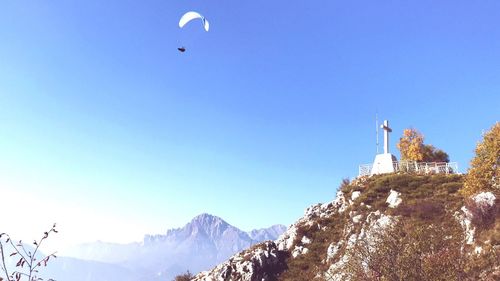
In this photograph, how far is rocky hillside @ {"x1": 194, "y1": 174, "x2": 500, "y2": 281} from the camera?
23.6 metres

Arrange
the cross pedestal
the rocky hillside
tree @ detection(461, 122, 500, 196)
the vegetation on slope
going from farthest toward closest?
1. the cross pedestal
2. tree @ detection(461, 122, 500, 196)
3. the rocky hillside
4. the vegetation on slope

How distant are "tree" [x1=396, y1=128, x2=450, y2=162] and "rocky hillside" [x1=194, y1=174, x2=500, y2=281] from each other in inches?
597

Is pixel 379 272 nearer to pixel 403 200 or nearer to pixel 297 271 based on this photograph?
pixel 297 271

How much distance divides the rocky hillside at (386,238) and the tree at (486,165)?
2.02m

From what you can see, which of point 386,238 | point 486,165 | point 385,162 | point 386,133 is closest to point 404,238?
point 386,238

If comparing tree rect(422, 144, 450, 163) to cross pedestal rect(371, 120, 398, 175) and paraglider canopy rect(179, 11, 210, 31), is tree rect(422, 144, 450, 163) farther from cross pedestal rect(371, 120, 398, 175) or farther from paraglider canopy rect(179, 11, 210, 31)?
paraglider canopy rect(179, 11, 210, 31)

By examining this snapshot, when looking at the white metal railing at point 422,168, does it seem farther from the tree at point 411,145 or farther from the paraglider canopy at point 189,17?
→ the paraglider canopy at point 189,17

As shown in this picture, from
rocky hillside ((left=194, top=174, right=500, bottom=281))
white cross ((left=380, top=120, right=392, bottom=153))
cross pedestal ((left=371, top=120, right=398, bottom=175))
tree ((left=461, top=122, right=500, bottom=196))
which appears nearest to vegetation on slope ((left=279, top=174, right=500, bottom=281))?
rocky hillside ((left=194, top=174, right=500, bottom=281))

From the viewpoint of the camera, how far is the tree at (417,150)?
241 ft

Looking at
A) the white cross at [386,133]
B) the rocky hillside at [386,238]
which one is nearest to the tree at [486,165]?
the rocky hillside at [386,238]

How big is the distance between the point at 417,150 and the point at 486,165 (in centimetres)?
3336

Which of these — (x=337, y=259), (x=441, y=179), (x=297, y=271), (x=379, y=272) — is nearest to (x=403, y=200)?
(x=441, y=179)

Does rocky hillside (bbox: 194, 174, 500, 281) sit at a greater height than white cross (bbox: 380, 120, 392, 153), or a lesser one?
lesser

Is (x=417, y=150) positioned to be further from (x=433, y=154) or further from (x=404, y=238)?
(x=404, y=238)
